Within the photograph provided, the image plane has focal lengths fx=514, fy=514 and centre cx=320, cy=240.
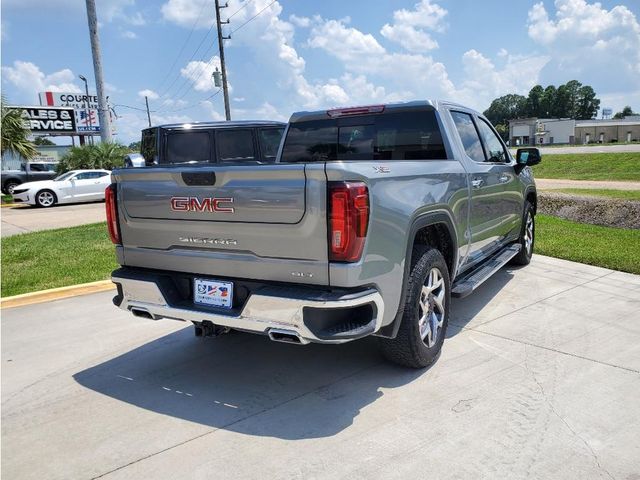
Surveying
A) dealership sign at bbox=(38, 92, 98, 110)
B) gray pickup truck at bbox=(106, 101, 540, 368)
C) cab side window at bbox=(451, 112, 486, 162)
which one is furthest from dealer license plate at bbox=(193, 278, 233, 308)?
dealership sign at bbox=(38, 92, 98, 110)

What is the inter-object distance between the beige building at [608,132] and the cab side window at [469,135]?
92.7m

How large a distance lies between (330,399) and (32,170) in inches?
1126

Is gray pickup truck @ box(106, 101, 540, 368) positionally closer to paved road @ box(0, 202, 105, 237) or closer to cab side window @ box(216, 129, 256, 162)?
cab side window @ box(216, 129, 256, 162)

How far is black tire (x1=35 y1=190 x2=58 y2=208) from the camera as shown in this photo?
1940 cm

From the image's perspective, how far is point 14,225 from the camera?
14.3m

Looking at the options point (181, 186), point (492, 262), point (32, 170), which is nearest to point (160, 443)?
point (181, 186)

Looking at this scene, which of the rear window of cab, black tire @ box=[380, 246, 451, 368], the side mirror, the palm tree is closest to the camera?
black tire @ box=[380, 246, 451, 368]

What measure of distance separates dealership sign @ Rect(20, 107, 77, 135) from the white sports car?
26.7 meters

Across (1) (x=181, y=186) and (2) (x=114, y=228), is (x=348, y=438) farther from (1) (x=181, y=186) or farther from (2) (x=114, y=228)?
(2) (x=114, y=228)

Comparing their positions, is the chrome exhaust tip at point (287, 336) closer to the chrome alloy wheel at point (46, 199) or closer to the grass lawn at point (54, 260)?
the grass lawn at point (54, 260)

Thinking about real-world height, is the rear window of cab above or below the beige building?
below

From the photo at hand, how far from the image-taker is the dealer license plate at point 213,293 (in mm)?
3238

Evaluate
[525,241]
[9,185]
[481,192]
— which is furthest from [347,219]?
[9,185]

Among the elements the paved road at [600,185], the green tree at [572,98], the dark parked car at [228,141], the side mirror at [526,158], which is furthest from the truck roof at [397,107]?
the green tree at [572,98]
